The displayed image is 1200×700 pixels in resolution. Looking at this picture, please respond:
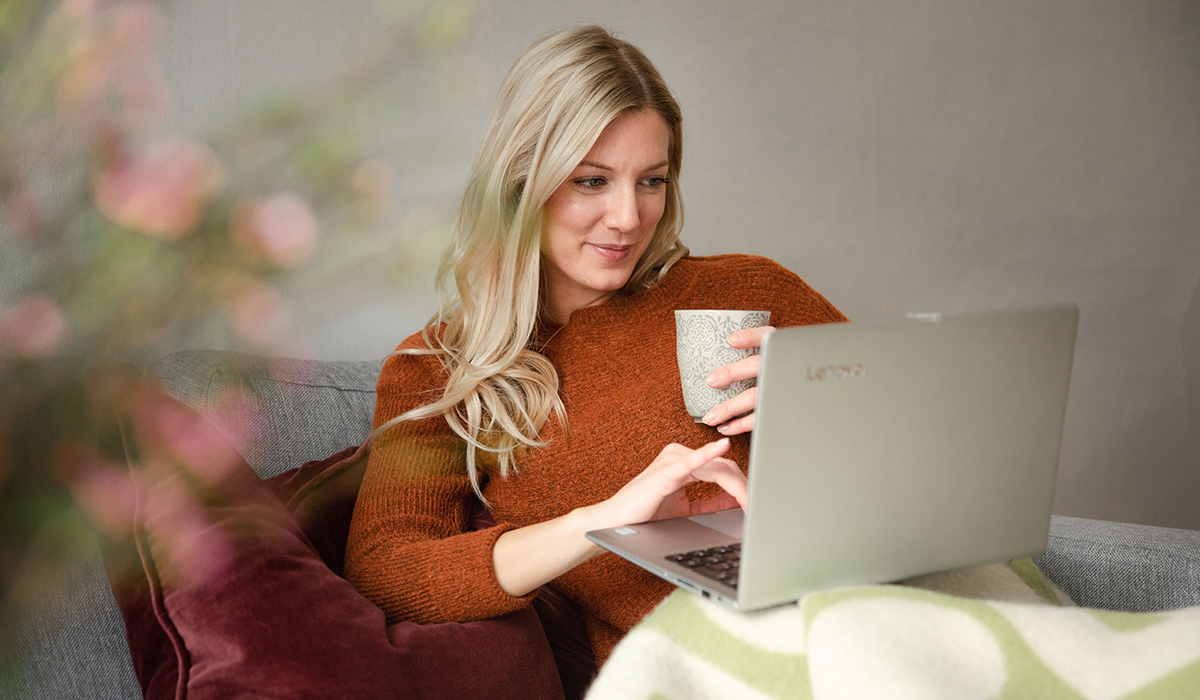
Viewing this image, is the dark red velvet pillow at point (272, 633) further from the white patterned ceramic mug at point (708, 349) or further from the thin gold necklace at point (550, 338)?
the thin gold necklace at point (550, 338)

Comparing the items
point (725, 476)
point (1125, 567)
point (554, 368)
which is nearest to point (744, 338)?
point (725, 476)

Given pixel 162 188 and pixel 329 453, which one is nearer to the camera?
pixel 162 188

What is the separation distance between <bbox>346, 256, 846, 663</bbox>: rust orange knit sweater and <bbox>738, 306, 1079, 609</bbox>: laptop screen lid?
0.44 meters

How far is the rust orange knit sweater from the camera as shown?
95 centimetres

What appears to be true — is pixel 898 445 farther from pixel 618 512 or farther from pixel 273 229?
pixel 273 229

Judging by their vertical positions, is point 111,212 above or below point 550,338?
above

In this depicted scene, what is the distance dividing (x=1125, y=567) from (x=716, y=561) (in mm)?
711

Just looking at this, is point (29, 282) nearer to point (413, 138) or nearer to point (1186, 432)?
point (413, 138)

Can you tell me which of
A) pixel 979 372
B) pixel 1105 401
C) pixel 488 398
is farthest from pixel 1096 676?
pixel 1105 401

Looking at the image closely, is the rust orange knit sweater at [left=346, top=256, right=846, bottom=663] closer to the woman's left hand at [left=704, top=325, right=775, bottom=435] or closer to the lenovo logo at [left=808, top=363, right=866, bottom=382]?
the woman's left hand at [left=704, top=325, right=775, bottom=435]

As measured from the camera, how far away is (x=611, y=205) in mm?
1150

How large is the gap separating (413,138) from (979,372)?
52 centimetres

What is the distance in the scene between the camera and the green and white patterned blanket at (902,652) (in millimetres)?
537

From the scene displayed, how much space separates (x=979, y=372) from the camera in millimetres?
615
